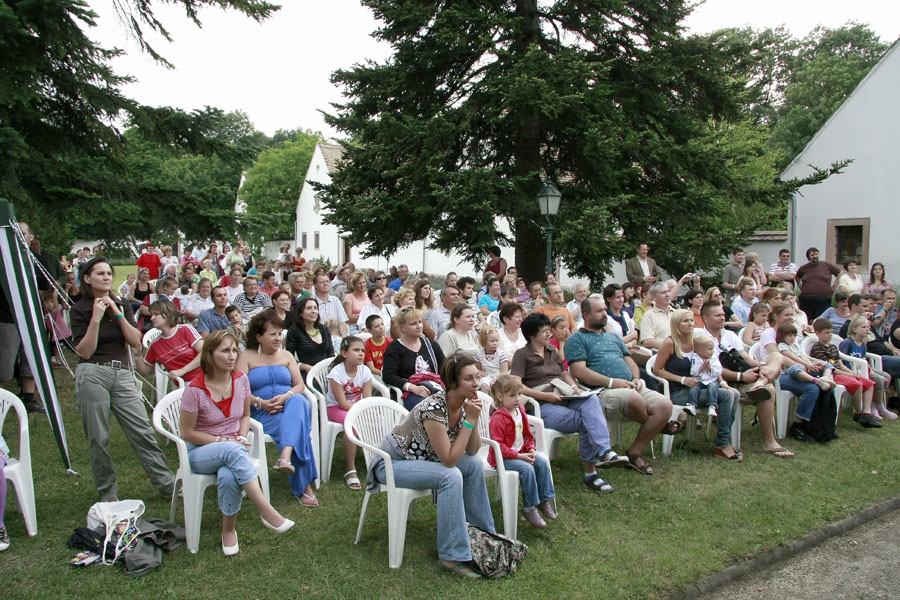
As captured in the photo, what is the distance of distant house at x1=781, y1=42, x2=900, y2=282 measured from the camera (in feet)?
58.9

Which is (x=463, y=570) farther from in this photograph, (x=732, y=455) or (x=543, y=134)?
(x=543, y=134)

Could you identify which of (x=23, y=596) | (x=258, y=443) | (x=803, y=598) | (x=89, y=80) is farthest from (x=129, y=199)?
(x=803, y=598)

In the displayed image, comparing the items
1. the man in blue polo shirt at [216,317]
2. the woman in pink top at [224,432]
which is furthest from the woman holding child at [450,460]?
the man in blue polo shirt at [216,317]

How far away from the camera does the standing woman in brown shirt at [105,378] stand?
4.54m

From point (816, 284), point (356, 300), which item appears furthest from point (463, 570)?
point (816, 284)

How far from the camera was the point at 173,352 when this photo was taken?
6242 mm

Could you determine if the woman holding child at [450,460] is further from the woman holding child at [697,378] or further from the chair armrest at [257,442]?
the woman holding child at [697,378]

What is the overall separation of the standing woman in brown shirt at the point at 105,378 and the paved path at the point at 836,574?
3.66 metres

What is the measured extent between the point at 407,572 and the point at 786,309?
511 cm

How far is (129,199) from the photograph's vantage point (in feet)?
28.4

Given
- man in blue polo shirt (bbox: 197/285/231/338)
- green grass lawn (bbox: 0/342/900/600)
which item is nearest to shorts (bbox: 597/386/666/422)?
green grass lawn (bbox: 0/342/900/600)

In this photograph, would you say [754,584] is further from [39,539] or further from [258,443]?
[39,539]

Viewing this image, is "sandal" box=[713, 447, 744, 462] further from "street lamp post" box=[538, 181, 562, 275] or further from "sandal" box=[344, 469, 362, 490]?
"street lamp post" box=[538, 181, 562, 275]

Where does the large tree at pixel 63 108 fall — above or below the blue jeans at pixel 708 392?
above
